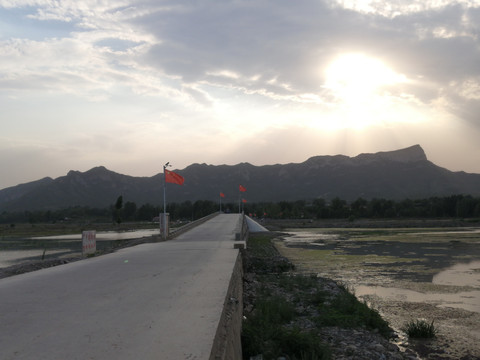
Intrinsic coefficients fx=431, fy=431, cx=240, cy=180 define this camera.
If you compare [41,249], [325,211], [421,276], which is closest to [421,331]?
[421,276]

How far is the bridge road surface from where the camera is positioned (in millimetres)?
5004

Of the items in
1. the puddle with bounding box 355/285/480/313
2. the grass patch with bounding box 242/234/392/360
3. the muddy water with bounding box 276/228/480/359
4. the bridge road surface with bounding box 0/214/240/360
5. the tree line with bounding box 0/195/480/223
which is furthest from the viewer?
the tree line with bounding box 0/195/480/223

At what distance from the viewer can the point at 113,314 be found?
669cm

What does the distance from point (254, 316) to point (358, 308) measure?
328cm

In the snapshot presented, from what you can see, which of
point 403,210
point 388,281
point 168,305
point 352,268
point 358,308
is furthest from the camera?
point 403,210

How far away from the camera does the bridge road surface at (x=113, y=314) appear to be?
5.00 m

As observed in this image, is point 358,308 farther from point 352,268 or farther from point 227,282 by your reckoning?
point 352,268

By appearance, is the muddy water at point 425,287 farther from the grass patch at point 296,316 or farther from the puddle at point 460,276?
the grass patch at point 296,316

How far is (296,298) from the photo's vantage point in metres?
14.4

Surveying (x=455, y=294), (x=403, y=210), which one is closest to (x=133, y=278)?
(x=455, y=294)

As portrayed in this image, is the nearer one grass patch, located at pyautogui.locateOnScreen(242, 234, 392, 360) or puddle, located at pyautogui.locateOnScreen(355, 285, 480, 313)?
grass patch, located at pyautogui.locateOnScreen(242, 234, 392, 360)

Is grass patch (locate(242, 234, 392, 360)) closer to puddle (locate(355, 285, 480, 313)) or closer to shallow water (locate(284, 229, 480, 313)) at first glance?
puddle (locate(355, 285, 480, 313))

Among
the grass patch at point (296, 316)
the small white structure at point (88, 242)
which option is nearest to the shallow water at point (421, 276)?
the grass patch at point (296, 316)

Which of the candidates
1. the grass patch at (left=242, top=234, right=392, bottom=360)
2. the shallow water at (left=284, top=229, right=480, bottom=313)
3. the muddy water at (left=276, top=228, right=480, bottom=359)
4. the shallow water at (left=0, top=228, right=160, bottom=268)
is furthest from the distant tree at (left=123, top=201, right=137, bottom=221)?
the grass patch at (left=242, top=234, right=392, bottom=360)
